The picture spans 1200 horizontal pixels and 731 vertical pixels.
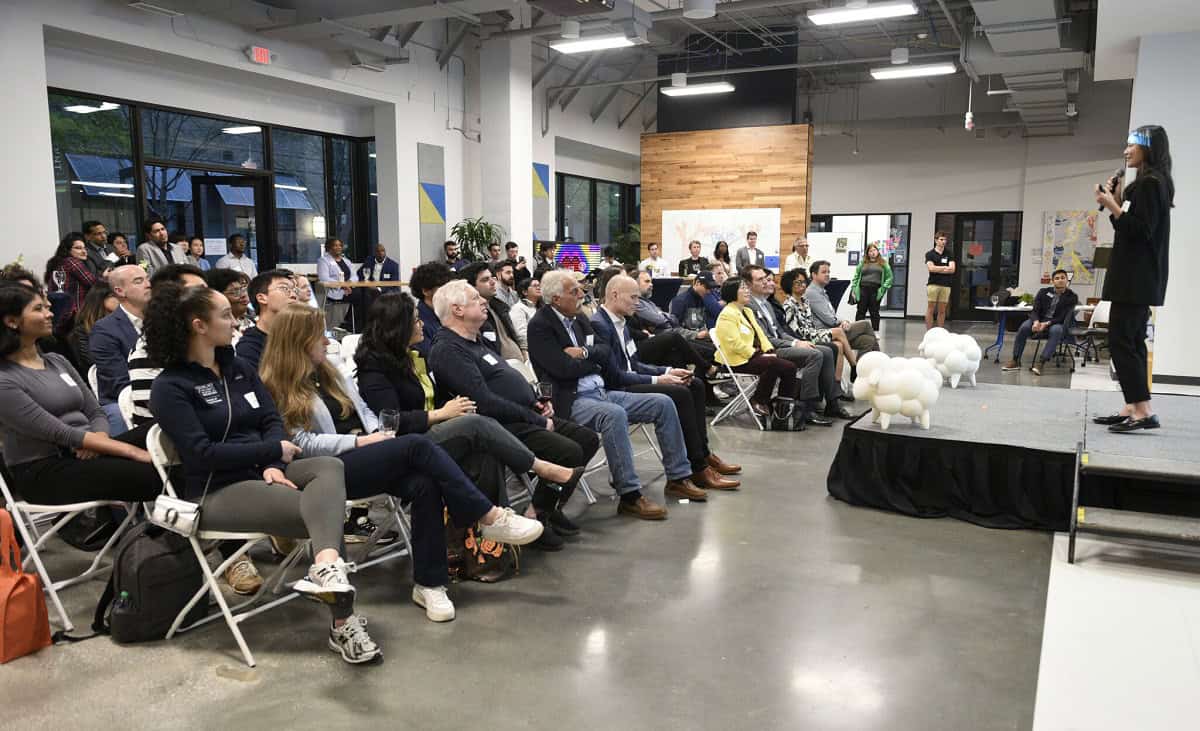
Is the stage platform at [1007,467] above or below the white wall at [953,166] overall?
below

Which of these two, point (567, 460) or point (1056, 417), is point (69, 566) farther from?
point (1056, 417)

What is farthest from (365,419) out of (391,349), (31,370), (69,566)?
(69,566)

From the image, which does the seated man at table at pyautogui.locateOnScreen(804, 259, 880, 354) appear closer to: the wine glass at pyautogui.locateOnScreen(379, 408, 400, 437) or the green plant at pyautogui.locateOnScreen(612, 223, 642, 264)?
the wine glass at pyautogui.locateOnScreen(379, 408, 400, 437)

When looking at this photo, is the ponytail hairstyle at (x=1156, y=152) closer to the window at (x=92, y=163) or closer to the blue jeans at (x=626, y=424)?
the blue jeans at (x=626, y=424)

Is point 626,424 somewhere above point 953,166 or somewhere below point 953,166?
below

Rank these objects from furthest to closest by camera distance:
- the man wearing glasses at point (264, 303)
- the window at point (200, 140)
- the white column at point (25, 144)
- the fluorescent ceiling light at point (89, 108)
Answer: the window at point (200, 140), the fluorescent ceiling light at point (89, 108), the white column at point (25, 144), the man wearing glasses at point (264, 303)

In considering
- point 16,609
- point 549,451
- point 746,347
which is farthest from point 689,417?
point 16,609

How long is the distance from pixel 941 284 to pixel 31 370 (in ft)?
42.0

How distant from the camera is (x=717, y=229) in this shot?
15.9 metres

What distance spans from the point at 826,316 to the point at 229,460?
5.81 metres

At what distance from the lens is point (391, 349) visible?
→ 137 inches

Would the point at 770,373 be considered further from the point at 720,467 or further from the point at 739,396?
the point at 720,467

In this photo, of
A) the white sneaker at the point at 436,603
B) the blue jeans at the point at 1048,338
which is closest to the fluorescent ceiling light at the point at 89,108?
the white sneaker at the point at 436,603

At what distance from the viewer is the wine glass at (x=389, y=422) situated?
3.06 m
